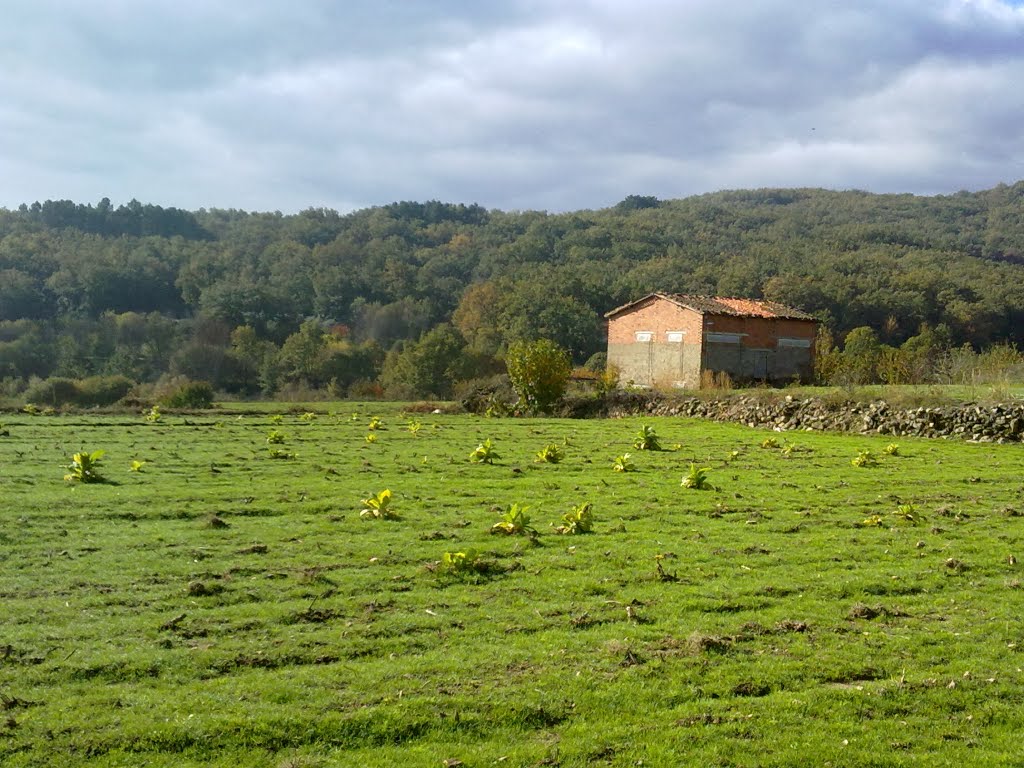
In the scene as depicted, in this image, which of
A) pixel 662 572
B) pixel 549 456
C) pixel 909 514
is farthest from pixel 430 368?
pixel 662 572

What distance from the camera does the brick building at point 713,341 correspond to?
178 feet

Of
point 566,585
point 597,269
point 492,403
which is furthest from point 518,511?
point 597,269

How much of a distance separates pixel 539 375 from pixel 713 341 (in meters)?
12.5

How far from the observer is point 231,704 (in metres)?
5.98

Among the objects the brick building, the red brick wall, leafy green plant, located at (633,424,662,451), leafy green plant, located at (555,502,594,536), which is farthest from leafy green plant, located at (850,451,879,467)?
the red brick wall

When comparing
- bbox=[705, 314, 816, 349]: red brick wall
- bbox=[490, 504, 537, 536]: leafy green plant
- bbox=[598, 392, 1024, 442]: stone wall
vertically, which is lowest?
bbox=[490, 504, 537, 536]: leafy green plant

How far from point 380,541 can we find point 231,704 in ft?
17.6

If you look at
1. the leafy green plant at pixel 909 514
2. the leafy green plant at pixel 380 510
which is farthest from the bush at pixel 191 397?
the leafy green plant at pixel 909 514

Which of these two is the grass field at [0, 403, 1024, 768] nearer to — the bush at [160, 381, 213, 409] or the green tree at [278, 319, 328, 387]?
the bush at [160, 381, 213, 409]

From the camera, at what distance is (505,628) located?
7746 mm

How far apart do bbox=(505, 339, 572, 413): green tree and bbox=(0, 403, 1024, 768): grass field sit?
105ft

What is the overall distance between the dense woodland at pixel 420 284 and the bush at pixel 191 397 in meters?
17.8

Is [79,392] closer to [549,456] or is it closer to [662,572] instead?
[549,456]

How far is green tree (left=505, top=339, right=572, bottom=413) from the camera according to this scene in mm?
48375
